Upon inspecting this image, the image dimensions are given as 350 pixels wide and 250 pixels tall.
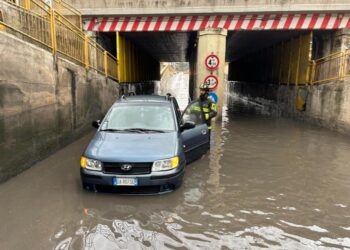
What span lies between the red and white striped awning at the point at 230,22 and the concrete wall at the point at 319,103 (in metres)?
2.70

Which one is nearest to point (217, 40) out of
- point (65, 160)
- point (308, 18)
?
point (308, 18)

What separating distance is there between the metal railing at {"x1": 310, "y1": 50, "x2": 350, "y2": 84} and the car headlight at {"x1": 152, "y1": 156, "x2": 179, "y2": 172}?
8.41 metres

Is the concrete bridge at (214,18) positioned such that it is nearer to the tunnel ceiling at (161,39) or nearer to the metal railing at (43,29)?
the metal railing at (43,29)

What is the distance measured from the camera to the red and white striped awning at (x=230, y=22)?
11.7 meters

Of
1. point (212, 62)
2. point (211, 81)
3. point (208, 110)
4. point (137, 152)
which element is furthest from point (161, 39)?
point (137, 152)

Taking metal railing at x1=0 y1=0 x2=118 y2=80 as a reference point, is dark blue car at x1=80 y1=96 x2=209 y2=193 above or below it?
below

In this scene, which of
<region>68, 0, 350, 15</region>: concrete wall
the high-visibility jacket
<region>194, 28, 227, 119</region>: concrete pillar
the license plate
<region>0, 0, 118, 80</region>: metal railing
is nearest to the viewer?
the license plate

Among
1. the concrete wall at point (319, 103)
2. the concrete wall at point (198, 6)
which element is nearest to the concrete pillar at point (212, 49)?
the concrete wall at point (198, 6)

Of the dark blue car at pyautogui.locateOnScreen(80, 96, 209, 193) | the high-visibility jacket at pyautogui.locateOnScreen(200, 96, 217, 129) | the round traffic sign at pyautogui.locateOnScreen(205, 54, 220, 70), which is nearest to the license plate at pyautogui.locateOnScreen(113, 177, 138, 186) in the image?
the dark blue car at pyautogui.locateOnScreen(80, 96, 209, 193)

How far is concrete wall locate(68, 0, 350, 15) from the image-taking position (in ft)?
36.5

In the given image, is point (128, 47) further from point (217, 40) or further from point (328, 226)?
point (328, 226)

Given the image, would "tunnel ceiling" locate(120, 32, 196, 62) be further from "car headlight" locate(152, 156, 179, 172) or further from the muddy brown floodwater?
"car headlight" locate(152, 156, 179, 172)

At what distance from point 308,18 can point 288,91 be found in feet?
14.8

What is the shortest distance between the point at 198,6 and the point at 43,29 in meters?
6.63
